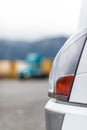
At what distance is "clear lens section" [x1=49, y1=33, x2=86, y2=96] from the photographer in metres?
2.53

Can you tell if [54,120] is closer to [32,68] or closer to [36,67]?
[32,68]

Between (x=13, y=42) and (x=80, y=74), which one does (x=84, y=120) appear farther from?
(x=13, y=42)

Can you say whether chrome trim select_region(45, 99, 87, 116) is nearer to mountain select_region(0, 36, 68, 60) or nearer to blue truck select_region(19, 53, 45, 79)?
blue truck select_region(19, 53, 45, 79)

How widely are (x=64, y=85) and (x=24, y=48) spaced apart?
26137mm

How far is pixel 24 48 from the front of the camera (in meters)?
28.6

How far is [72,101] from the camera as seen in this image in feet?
8.11

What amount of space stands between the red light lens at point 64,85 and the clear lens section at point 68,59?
0.09ft

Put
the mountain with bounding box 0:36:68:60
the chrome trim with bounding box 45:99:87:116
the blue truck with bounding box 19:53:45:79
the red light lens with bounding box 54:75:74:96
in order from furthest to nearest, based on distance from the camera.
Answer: the mountain with bounding box 0:36:68:60, the blue truck with bounding box 19:53:45:79, the red light lens with bounding box 54:75:74:96, the chrome trim with bounding box 45:99:87:116

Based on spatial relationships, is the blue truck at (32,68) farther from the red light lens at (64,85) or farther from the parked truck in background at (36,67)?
the red light lens at (64,85)

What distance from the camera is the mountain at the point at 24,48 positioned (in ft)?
90.1

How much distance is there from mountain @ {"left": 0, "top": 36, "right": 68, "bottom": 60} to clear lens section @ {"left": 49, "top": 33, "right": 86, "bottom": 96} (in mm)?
24362

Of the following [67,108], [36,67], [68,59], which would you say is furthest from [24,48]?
[67,108]

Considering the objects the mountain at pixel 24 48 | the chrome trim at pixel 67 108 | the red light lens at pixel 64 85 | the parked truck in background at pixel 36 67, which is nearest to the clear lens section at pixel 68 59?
the red light lens at pixel 64 85

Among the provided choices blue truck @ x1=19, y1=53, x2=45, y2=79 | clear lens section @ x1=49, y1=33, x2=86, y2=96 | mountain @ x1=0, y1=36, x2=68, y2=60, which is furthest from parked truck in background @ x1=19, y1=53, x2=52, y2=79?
clear lens section @ x1=49, y1=33, x2=86, y2=96
